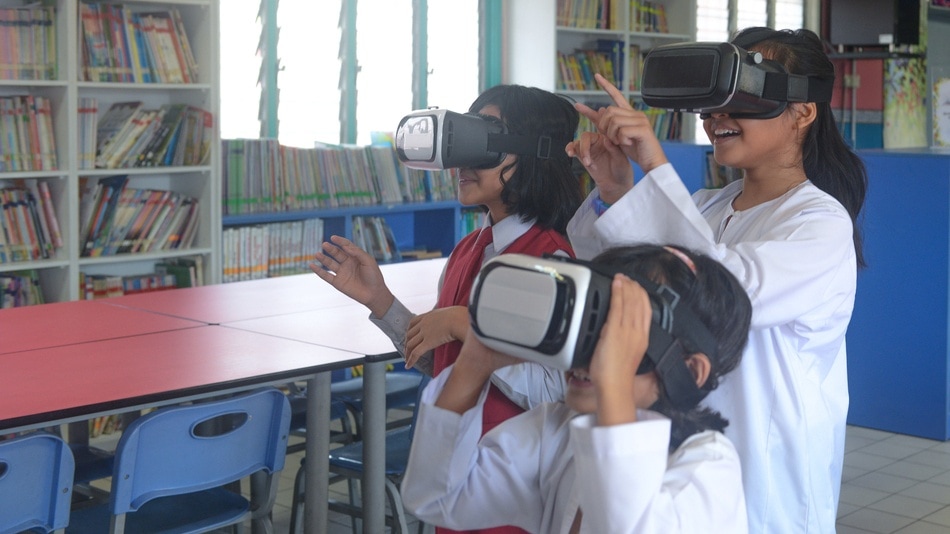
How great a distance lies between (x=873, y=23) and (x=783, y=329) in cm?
706

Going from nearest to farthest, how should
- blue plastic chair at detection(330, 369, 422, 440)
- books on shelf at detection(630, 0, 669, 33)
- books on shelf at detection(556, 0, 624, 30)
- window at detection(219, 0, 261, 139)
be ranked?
blue plastic chair at detection(330, 369, 422, 440) < window at detection(219, 0, 261, 139) < books on shelf at detection(556, 0, 624, 30) < books on shelf at detection(630, 0, 669, 33)

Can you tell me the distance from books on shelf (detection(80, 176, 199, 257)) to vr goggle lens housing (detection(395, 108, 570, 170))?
276 centimetres

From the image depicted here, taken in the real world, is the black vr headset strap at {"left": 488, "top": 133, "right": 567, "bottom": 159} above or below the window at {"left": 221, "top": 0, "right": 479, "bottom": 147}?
below

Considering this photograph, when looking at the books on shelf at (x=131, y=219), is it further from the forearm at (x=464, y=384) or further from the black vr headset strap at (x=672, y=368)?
the black vr headset strap at (x=672, y=368)

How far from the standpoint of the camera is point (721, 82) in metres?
1.38

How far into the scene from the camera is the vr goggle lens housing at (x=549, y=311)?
A: 0.92 m

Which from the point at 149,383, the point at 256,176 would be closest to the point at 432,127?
the point at 149,383

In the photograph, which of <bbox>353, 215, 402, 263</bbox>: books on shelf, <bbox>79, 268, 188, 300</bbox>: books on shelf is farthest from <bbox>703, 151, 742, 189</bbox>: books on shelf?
<bbox>79, 268, 188, 300</bbox>: books on shelf

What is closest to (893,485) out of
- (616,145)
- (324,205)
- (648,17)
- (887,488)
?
(887,488)

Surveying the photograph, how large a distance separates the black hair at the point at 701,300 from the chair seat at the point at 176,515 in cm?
146

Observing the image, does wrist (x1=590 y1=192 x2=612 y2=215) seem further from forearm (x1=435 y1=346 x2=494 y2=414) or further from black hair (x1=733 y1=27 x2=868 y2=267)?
forearm (x1=435 y1=346 x2=494 y2=414)

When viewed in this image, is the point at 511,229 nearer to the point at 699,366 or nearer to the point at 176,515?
the point at 699,366

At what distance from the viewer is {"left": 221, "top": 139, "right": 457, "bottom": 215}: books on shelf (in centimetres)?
470

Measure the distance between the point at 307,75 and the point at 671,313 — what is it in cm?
453
